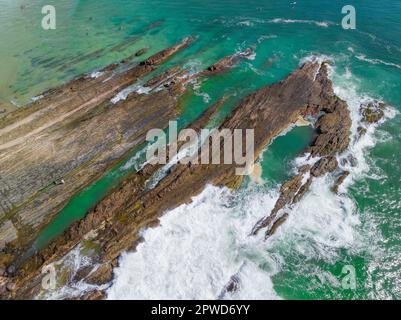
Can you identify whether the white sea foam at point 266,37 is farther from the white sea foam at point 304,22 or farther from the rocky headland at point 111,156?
the rocky headland at point 111,156

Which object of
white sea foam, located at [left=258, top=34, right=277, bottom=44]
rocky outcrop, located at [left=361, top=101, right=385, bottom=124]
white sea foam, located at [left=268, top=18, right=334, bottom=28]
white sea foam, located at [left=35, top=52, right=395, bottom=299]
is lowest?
white sea foam, located at [left=35, top=52, right=395, bottom=299]

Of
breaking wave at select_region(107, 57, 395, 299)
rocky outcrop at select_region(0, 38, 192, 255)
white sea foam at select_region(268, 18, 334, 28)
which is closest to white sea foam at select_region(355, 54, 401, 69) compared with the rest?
white sea foam at select_region(268, 18, 334, 28)

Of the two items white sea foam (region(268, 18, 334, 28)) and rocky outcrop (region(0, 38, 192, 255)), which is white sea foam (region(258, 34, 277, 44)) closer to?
white sea foam (region(268, 18, 334, 28))

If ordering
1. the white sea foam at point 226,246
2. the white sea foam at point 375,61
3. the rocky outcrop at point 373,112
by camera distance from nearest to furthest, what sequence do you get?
the white sea foam at point 226,246 < the rocky outcrop at point 373,112 < the white sea foam at point 375,61

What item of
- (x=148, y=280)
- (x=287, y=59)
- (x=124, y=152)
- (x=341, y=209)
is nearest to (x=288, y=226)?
(x=341, y=209)

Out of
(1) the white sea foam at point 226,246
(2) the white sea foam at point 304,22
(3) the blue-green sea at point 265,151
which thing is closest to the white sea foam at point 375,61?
(3) the blue-green sea at point 265,151

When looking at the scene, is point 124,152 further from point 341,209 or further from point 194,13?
point 194,13
